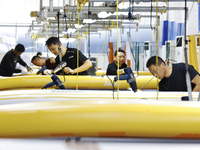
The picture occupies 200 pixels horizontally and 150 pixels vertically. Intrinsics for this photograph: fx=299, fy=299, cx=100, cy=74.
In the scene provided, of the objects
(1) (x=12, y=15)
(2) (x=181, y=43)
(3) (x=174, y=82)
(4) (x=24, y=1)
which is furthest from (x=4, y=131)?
(1) (x=12, y=15)

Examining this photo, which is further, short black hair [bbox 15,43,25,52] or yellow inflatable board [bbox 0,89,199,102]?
short black hair [bbox 15,43,25,52]

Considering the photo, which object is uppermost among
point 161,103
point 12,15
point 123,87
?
point 12,15

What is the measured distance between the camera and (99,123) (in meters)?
1.50

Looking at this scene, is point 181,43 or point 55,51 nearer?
point 55,51

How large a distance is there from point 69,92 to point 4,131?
156cm

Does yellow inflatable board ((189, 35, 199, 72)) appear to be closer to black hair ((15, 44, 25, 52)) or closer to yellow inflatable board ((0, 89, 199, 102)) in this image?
yellow inflatable board ((0, 89, 199, 102))

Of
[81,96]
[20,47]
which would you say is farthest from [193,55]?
[81,96]

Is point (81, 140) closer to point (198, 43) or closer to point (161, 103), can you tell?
point (161, 103)

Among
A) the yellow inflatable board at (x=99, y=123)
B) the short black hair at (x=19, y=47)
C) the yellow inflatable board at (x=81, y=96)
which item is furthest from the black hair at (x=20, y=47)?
the yellow inflatable board at (x=99, y=123)

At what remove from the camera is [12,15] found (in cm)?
1059

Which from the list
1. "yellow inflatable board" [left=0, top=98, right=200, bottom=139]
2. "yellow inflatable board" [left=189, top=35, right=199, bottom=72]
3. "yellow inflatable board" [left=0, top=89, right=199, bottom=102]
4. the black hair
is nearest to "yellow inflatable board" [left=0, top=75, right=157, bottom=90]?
the black hair

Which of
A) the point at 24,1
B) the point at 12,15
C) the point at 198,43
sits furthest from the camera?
the point at 12,15

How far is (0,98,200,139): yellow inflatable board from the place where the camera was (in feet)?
4.91

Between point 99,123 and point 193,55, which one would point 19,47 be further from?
point 99,123
